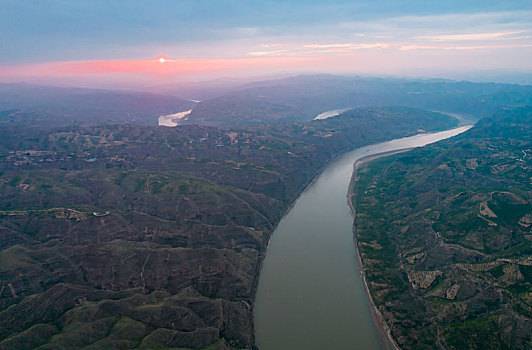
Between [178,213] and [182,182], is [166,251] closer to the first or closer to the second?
[178,213]

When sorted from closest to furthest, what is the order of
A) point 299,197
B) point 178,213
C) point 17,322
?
1. point 17,322
2. point 178,213
3. point 299,197

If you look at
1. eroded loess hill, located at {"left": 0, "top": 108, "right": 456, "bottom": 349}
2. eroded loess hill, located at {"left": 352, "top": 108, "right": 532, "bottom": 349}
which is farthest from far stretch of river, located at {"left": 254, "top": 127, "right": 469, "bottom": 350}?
eroded loess hill, located at {"left": 352, "top": 108, "right": 532, "bottom": 349}

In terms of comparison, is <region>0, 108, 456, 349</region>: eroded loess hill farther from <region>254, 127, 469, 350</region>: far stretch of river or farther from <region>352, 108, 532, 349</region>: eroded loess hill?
<region>352, 108, 532, 349</region>: eroded loess hill

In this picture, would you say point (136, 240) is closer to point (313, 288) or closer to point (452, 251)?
point (313, 288)

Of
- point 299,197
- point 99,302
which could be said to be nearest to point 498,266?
point 299,197

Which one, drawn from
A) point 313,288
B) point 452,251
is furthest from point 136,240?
point 452,251

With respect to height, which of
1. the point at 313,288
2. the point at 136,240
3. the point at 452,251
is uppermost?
the point at 452,251


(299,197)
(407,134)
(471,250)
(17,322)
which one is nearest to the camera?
(17,322)
